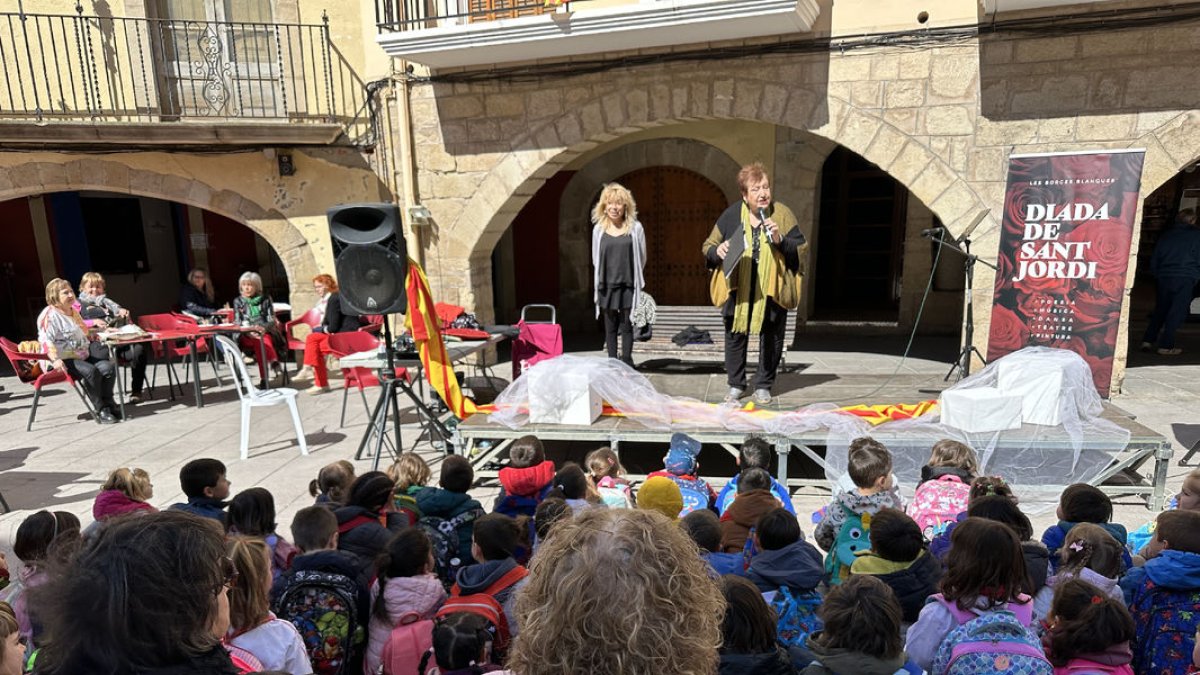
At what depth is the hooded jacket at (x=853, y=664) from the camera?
171 centimetres

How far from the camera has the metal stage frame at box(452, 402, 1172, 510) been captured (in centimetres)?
404

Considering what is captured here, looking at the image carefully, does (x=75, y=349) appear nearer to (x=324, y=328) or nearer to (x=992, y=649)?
(x=324, y=328)

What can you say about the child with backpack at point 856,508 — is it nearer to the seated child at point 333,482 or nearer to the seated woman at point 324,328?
the seated child at point 333,482

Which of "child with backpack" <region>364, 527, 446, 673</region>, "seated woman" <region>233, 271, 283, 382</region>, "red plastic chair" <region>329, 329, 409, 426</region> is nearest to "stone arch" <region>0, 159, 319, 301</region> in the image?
"seated woman" <region>233, 271, 283, 382</region>

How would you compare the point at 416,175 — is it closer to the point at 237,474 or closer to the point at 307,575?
the point at 237,474

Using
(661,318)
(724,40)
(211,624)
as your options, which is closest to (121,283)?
(661,318)

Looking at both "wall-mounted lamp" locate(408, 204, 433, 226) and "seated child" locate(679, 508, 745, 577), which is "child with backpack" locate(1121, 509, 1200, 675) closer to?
"seated child" locate(679, 508, 745, 577)

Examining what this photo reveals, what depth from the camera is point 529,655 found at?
0.94 metres

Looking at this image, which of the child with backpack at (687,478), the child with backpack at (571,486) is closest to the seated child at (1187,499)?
the child with backpack at (687,478)

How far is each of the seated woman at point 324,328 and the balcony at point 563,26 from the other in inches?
96.4

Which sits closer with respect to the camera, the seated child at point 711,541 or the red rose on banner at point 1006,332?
the seated child at point 711,541

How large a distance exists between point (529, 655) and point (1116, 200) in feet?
20.4

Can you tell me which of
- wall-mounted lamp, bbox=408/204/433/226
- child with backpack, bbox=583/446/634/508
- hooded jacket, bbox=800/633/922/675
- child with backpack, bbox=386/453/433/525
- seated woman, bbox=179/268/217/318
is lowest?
child with backpack, bbox=583/446/634/508

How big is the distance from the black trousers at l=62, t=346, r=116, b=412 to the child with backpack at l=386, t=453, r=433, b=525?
469cm
